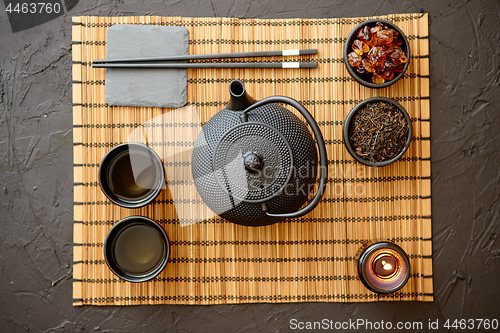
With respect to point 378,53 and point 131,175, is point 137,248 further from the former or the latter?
point 378,53

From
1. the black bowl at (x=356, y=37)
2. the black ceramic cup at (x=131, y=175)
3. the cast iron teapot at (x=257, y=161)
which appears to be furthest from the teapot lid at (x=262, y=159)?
the black bowl at (x=356, y=37)

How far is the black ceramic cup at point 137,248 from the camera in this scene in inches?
38.1

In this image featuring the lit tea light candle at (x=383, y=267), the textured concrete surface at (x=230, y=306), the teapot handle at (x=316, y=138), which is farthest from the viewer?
the textured concrete surface at (x=230, y=306)

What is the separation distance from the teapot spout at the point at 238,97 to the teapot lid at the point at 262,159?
2.7 inches

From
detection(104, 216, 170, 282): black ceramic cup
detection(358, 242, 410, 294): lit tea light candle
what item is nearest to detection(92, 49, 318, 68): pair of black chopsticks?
detection(104, 216, 170, 282): black ceramic cup

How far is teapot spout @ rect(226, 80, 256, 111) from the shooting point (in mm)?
728

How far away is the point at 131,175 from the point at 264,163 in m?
0.49

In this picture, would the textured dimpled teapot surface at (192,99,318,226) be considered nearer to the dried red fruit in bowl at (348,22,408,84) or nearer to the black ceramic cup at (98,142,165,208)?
the black ceramic cup at (98,142,165,208)

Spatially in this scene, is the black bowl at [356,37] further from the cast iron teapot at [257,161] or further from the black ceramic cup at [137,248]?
the black ceramic cup at [137,248]

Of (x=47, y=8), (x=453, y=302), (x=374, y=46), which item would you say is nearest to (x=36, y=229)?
(x=47, y=8)

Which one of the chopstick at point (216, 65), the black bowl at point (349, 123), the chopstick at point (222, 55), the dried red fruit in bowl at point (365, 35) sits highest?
the dried red fruit in bowl at point (365, 35)

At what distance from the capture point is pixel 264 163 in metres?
0.72

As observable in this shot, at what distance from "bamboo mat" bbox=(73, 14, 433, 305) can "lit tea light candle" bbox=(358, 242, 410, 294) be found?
7 cm

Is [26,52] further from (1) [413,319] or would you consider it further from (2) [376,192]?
(1) [413,319]
